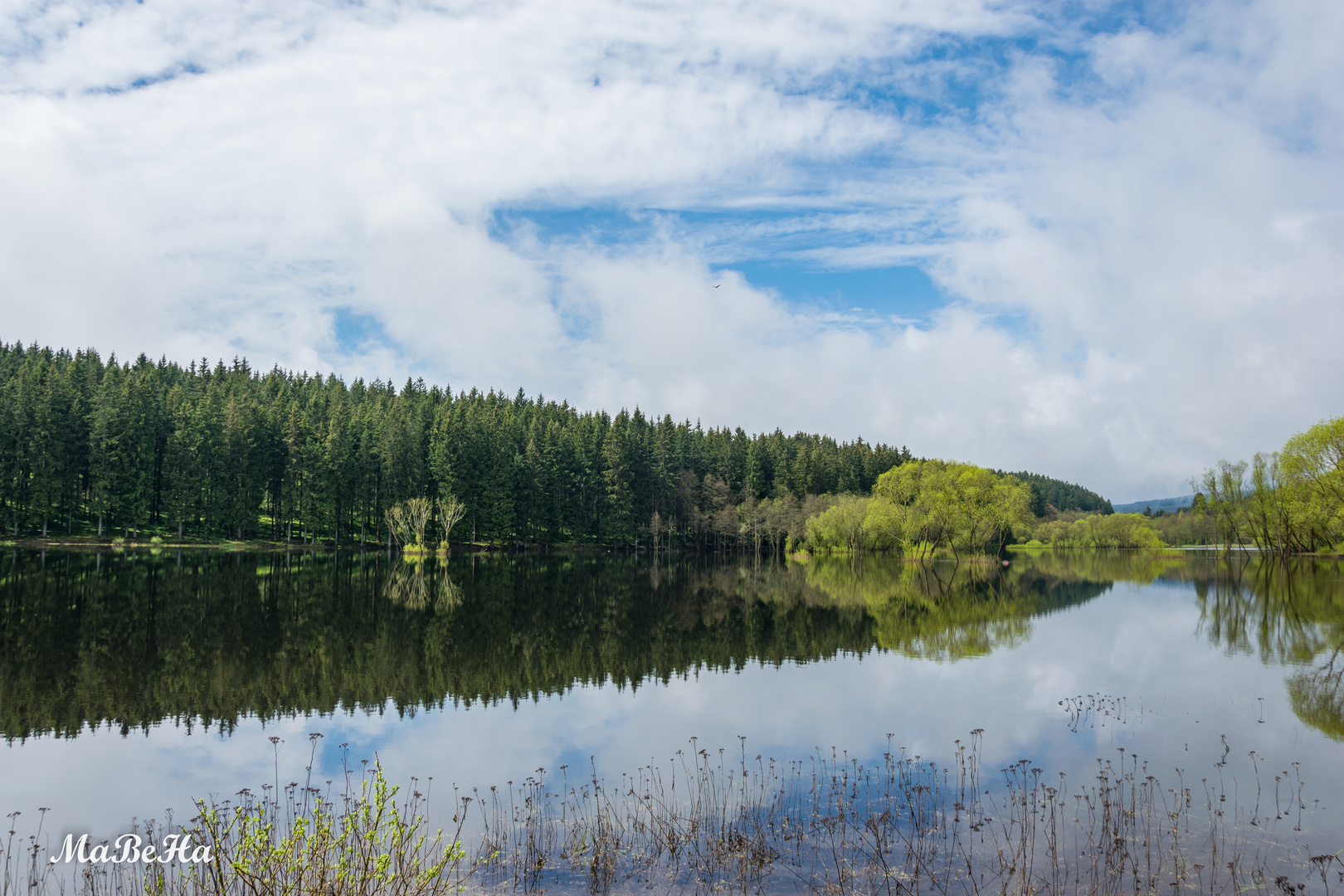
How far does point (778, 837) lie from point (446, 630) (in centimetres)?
1948

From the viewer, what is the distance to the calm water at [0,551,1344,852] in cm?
1282

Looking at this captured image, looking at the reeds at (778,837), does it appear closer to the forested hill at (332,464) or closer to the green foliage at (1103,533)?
the forested hill at (332,464)

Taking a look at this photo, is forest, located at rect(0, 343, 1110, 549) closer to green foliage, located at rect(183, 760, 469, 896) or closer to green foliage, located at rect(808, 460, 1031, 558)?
green foliage, located at rect(808, 460, 1031, 558)

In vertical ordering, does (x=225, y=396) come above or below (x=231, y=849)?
above

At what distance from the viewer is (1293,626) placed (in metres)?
29.4

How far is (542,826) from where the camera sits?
10.1m

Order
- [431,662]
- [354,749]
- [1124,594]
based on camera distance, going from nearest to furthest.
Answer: [354,749]
[431,662]
[1124,594]

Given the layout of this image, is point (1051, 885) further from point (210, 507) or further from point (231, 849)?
point (210, 507)

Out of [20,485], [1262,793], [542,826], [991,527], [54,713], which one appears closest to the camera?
[542,826]

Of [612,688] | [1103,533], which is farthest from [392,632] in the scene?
[1103,533]

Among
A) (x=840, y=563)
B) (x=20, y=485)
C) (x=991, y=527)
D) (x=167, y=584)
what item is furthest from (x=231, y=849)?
(x=20, y=485)

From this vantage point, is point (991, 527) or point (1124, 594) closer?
point (1124, 594)

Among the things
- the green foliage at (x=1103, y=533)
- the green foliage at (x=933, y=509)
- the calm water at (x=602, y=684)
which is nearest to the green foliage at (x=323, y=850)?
the calm water at (x=602, y=684)

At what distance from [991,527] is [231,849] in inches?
3118
